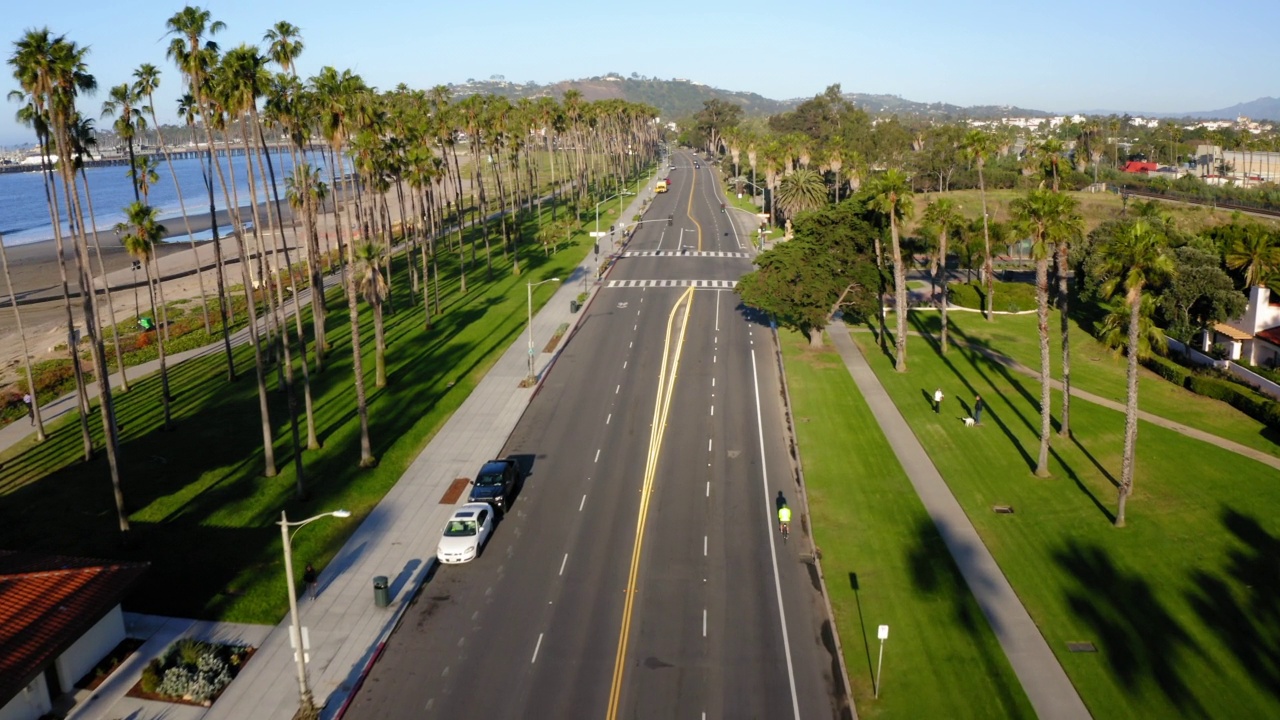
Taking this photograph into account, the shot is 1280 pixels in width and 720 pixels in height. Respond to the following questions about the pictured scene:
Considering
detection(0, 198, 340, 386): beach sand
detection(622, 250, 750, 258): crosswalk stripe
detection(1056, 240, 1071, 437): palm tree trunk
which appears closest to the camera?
detection(1056, 240, 1071, 437): palm tree trunk

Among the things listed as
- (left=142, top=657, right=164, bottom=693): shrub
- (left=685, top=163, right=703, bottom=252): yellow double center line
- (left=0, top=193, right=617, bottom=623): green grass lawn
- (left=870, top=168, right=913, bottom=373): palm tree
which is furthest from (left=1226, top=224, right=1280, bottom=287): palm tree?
(left=142, top=657, right=164, bottom=693): shrub

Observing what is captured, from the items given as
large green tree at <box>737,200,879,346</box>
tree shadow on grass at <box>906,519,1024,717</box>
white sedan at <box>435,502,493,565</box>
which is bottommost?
tree shadow on grass at <box>906,519,1024,717</box>

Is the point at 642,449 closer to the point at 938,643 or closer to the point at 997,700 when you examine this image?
the point at 938,643

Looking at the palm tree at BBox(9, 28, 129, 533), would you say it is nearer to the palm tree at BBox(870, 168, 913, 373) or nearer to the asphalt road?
the asphalt road

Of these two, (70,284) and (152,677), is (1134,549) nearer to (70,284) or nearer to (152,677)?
(152,677)

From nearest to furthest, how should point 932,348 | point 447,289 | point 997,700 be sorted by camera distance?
point 997,700, point 932,348, point 447,289

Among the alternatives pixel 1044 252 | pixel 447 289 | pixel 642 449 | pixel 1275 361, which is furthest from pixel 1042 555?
pixel 447 289

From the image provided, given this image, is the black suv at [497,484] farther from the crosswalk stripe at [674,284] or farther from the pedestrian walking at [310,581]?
the crosswalk stripe at [674,284]
